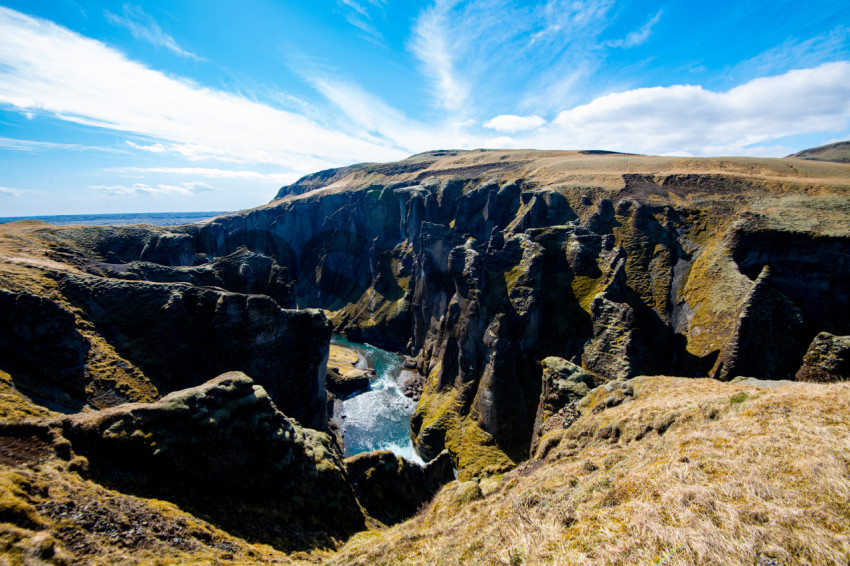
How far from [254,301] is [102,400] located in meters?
18.2

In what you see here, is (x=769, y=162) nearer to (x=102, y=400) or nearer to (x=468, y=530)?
(x=468, y=530)

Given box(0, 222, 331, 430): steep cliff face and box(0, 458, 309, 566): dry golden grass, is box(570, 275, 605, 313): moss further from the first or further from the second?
box(0, 458, 309, 566): dry golden grass

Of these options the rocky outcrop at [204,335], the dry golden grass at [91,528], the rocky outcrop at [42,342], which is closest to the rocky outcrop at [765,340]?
the dry golden grass at [91,528]

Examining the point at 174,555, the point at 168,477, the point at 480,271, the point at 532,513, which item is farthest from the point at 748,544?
the point at 480,271

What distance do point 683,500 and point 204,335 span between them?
2095 inches

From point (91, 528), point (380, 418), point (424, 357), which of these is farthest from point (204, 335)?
point (424, 357)

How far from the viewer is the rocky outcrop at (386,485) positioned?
26.5 m

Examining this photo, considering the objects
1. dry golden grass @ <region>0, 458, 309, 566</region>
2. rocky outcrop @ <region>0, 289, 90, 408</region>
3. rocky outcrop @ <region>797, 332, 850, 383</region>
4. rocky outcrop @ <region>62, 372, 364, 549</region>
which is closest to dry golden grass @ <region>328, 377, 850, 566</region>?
rocky outcrop @ <region>62, 372, 364, 549</region>

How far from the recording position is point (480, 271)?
63.9 metres

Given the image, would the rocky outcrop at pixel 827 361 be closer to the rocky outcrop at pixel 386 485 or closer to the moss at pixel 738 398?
the moss at pixel 738 398

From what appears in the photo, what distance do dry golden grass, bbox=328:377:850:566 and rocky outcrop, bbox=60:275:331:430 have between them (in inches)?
1343

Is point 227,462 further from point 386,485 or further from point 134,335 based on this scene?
point 134,335

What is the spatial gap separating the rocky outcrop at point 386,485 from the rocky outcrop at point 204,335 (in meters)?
25.2

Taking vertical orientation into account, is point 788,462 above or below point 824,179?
below
